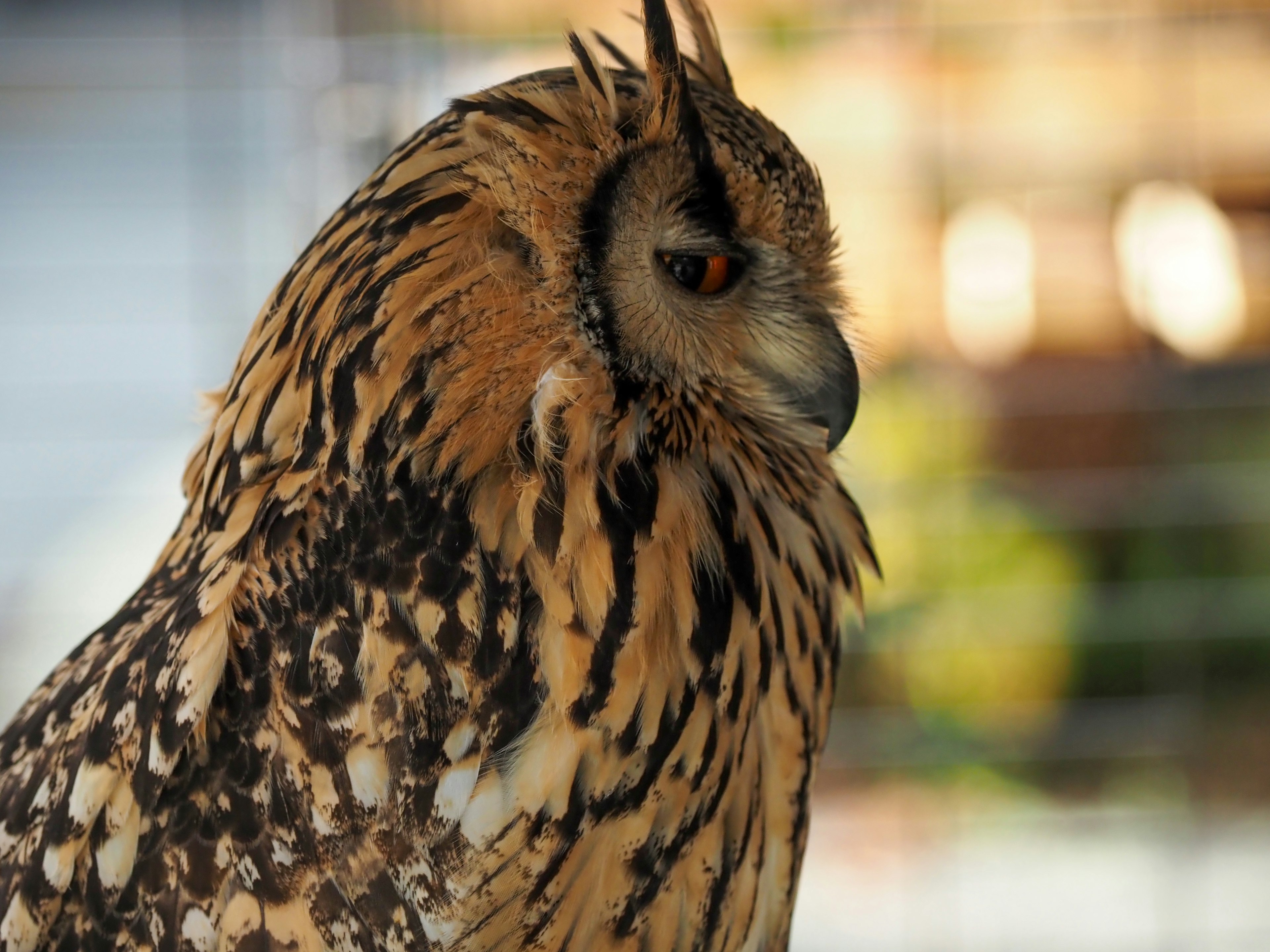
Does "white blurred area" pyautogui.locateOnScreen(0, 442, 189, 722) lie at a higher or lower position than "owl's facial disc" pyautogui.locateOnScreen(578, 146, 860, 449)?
higher

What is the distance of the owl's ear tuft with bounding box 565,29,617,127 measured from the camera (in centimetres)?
69

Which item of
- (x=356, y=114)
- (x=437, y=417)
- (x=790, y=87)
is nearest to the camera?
(x=437, y=417)

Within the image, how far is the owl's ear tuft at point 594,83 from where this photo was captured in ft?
2.27

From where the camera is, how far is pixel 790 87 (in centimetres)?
258

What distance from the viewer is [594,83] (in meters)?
0.70

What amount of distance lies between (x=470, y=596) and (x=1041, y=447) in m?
2.31

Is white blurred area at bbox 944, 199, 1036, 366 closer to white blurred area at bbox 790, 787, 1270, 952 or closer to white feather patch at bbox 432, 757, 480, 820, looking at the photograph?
white blurred area at bbox 790, 787, 1270, 952

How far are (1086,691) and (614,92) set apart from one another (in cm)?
239

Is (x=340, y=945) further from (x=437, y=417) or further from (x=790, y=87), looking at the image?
(x=790, y=87)

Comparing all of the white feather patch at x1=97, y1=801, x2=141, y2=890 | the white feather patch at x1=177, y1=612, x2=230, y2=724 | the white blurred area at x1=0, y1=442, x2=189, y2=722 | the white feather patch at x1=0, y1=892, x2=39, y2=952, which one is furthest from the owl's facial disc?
the white blurred area at x1=0, y1=442, x2=189, y2=722

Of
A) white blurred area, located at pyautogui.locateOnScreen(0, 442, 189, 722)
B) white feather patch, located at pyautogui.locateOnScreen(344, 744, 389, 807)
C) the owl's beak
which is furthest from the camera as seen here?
white blurred area, located at pyautogui.locateOnScreen(0, 442, 189, 722)

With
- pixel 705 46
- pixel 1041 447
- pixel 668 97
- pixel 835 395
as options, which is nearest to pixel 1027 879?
pixel 1041 447

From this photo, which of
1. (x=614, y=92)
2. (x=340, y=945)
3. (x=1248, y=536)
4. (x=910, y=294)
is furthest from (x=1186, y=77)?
(x=340, y=945)

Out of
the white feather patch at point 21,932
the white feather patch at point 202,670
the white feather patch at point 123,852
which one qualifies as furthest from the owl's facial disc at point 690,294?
the white feather patch at point 21,932
